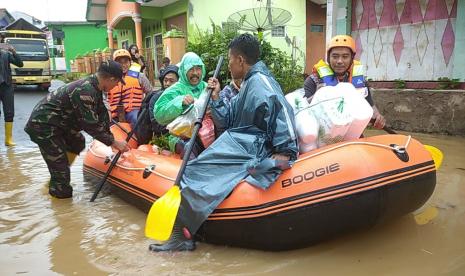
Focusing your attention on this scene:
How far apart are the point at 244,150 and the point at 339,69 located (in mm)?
1376

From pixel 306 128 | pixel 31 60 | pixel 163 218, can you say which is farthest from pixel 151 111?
pixel 31 60

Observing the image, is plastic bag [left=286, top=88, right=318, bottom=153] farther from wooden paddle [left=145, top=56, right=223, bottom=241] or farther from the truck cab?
the truck cab

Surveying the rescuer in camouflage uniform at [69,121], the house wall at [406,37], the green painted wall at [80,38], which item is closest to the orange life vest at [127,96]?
the rescuer in camouflage uniform at [69,121]

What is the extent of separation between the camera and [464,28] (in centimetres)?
610

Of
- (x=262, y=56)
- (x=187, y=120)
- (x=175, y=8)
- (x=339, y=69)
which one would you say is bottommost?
(x=187, y=120)

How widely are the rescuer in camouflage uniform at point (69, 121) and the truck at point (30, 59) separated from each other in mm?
15620

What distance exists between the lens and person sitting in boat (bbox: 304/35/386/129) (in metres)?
3.69

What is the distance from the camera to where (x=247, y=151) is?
9.73ft

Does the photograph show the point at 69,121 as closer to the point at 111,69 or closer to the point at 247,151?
the point at 111,69

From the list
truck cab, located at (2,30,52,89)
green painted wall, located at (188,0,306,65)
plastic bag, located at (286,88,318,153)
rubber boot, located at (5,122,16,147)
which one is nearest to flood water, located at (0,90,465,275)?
plastic bag, located at (286,88,318,153)

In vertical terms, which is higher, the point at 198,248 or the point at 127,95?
the point at 127,95

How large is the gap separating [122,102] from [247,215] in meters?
3.34

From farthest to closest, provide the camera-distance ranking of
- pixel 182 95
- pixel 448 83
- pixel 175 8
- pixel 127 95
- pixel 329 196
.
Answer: pixel 175 8 < pixel 448 83 < pixel 127 95 < pixel 182 95 < pixel 329 196

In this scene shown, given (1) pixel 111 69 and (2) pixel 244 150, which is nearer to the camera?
(2) pixel 244 150
